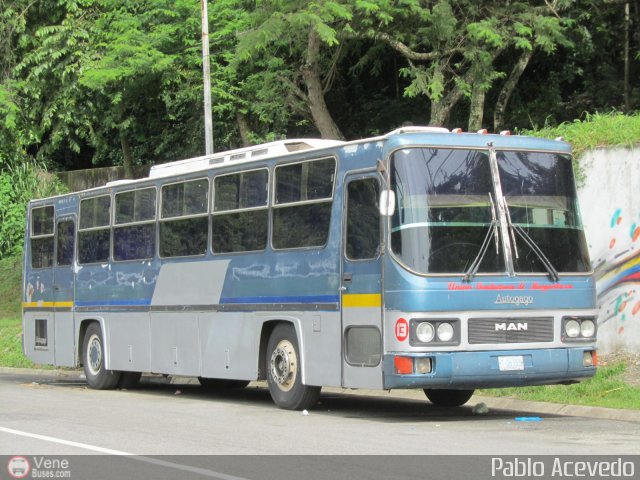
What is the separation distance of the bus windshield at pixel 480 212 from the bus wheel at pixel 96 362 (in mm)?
7978

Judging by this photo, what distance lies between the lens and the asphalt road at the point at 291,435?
30.7 ft

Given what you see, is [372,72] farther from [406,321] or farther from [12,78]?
[406,321]

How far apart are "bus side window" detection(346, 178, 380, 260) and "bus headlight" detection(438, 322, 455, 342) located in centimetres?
111

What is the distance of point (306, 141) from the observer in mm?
14508

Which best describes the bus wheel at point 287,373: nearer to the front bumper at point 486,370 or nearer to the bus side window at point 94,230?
the front bumper at point 486,370

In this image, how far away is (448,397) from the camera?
14.8m

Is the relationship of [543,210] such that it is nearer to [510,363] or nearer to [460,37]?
[510,363]

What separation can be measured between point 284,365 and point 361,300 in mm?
1831

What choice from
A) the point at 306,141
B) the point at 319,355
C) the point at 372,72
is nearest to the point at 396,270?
the point at 319,355

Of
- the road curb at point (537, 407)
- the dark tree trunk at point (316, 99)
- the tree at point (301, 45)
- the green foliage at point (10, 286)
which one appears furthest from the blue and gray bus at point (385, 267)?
the green foliage at point (10, 286)

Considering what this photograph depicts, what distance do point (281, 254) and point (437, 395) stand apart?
9.43ft

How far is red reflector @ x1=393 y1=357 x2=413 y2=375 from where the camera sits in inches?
470
